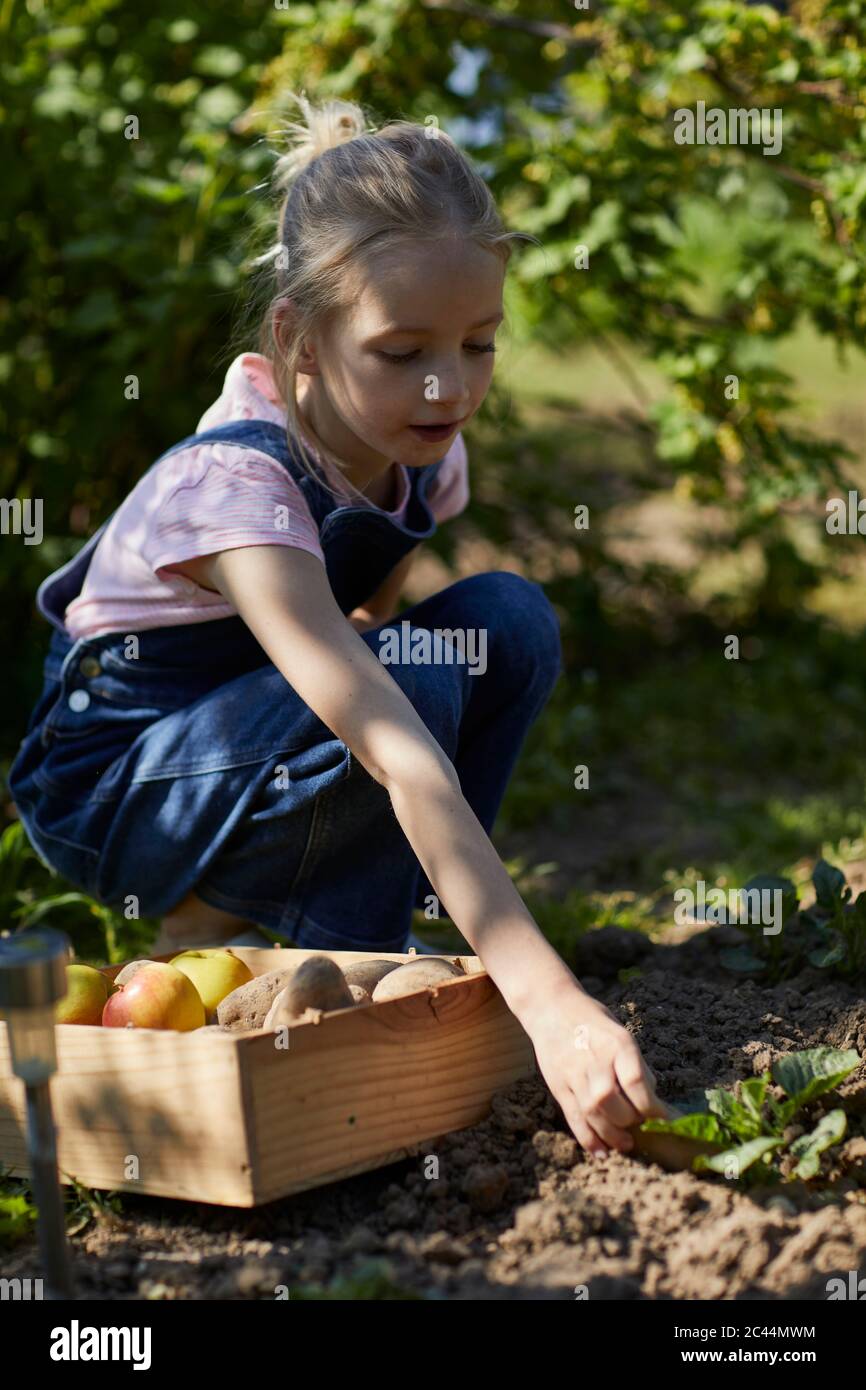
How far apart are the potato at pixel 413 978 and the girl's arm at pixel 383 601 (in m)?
0.94

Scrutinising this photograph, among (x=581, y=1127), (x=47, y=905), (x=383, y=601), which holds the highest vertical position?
(x=383, y=601)

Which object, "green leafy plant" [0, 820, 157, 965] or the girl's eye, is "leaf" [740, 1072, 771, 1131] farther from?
"green leafy plant" [0, 820, 157, 965]

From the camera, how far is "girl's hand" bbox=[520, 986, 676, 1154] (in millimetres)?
1843

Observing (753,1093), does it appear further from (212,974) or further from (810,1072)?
(212,974)

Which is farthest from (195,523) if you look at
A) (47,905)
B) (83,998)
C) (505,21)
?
(505,21)

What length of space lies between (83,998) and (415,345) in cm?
112

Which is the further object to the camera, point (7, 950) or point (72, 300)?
point (72, 300)

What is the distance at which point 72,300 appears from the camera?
427 centimetres

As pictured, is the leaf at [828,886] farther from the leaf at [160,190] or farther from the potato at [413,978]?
the leaf at [160,190]

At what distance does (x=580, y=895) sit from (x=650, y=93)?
2006 mm

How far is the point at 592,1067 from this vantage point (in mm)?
1846
